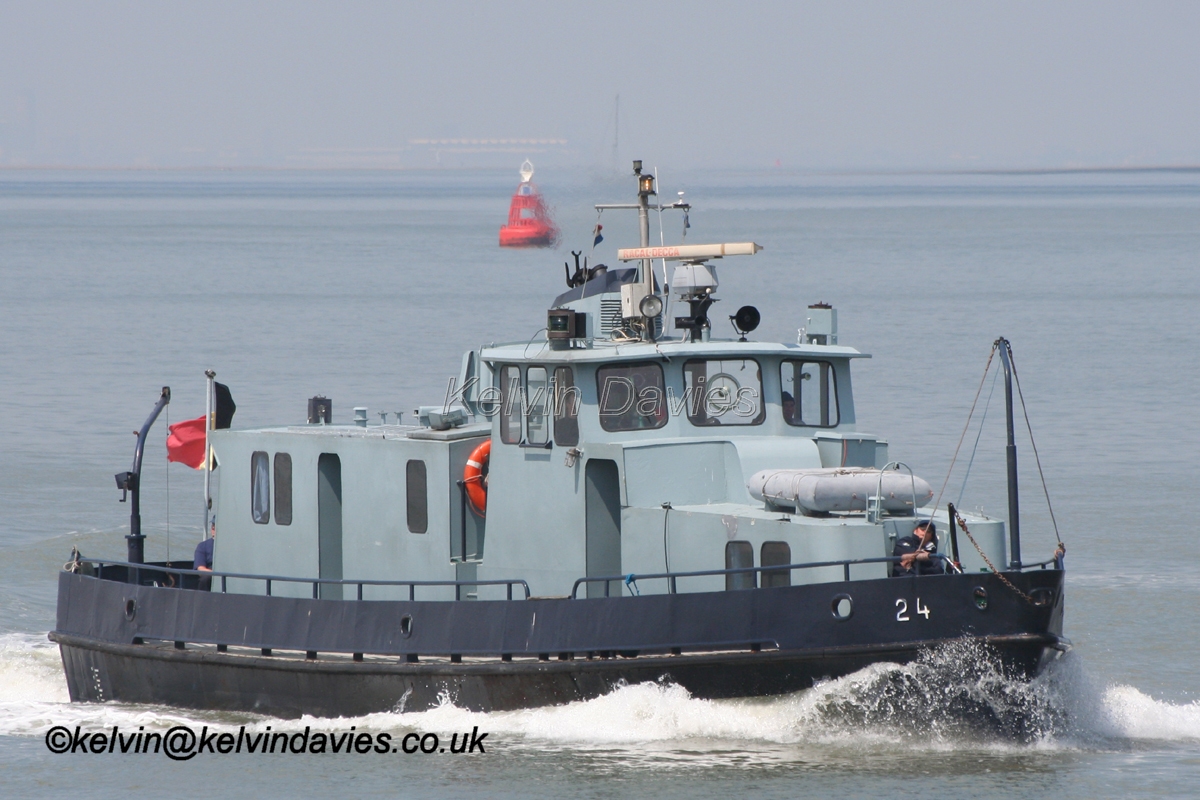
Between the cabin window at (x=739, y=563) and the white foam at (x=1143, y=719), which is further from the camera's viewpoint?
the white foam at (x=1143, y=719)

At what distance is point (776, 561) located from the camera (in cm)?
1327

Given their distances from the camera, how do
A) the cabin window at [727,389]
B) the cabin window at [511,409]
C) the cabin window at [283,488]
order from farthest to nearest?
the cabin window at [283,488] < the cabin window at [511,409] < the cabin window at [727,389]

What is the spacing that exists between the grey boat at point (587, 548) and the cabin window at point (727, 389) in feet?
0.06

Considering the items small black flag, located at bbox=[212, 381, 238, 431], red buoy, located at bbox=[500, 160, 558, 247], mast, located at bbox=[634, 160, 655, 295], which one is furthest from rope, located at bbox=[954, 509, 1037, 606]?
red buoy, located at bbox=[500, 160, 558, 247]

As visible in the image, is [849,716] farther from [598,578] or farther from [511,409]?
[511,409]

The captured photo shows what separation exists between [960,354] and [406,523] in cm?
2744

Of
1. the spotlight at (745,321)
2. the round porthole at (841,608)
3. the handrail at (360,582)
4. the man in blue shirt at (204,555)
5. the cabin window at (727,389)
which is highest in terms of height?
the spotlight at (745,321)

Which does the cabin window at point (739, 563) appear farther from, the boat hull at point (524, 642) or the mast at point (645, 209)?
the mast at point (645, 209)

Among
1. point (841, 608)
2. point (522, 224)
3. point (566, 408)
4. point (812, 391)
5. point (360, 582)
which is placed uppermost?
point (522, 224)

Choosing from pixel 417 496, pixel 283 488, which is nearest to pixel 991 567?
pixel 417 496

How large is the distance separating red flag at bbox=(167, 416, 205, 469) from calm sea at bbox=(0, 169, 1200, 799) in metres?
2.54

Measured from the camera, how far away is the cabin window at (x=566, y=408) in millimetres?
14141

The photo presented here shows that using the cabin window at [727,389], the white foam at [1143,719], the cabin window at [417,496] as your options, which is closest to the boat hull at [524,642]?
the cabin window at [417,496]

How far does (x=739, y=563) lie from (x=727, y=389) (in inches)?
66.0
